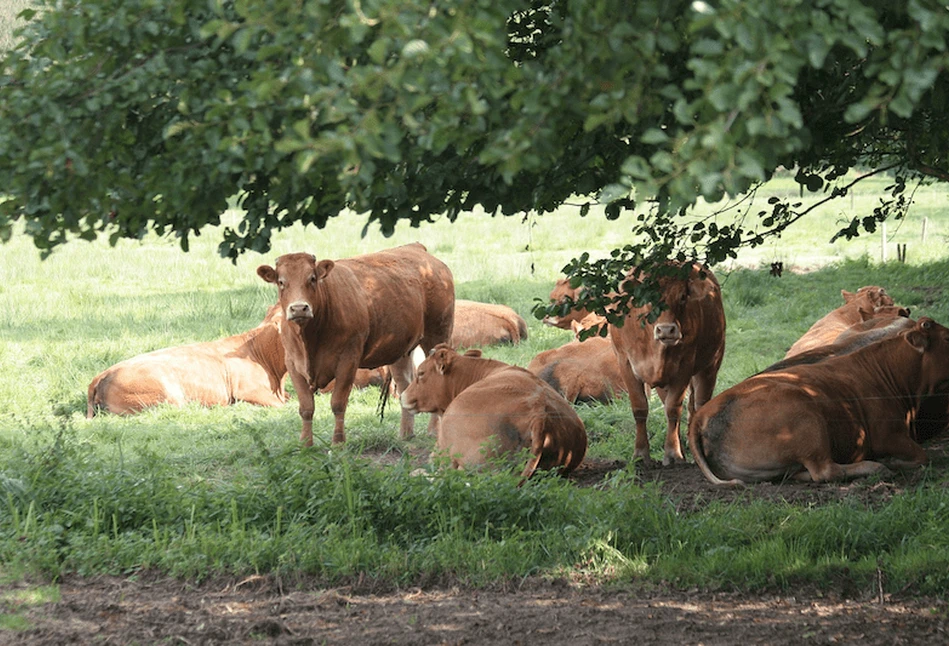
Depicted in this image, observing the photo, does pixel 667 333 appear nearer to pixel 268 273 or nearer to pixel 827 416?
Answer: pixel 827 416

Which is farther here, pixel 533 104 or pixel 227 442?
pixel 227 442

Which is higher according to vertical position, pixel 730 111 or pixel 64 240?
pixel 730 111

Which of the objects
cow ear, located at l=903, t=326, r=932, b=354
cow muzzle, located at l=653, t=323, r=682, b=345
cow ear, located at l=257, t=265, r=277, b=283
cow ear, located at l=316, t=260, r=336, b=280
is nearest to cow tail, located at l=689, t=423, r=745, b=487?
cow muzzle, located at l=653, t=323, r=682, b=345

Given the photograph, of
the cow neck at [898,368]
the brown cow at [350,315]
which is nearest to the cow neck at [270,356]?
the brown cow at [350,315]

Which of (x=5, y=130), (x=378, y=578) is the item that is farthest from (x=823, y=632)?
(x=5, y=130)

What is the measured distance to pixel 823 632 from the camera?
18.3ft

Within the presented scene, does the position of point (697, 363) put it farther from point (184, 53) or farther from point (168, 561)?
point (184, 53)

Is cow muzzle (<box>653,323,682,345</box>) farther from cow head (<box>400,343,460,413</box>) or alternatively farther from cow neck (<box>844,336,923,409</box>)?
cow head (<box>400,343,460,413</box>)

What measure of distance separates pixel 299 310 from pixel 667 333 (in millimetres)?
3177

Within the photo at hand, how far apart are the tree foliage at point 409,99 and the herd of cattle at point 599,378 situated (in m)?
2.87

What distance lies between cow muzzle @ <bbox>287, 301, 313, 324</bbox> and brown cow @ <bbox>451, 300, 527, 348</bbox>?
5.79m

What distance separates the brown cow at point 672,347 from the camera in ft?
31.2

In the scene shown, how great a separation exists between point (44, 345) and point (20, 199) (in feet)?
39.6

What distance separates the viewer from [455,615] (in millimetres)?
5832
